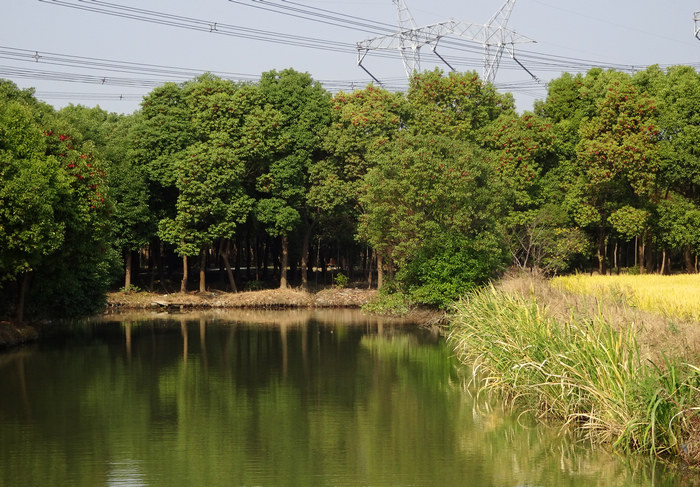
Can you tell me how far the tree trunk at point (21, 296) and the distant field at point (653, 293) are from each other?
2318 centimetres

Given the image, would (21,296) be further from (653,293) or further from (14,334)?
(653,293)

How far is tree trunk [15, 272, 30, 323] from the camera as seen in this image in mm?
37156

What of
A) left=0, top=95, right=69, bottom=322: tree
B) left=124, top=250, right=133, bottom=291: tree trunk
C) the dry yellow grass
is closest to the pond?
the dry yellow grass

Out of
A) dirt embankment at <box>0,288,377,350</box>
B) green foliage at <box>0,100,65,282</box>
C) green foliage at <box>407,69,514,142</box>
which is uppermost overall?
green foliage at <box>407,69,514,142</box>

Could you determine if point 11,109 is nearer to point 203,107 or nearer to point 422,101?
point 203,107

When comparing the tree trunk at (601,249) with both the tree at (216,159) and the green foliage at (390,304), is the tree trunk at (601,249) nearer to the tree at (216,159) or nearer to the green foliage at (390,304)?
the green foliage at (390,304)

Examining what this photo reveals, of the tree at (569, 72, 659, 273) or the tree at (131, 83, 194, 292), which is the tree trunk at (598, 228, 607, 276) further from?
the tree at (131, 83, 194, 292)

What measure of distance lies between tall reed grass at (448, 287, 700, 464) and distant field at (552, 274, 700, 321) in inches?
124

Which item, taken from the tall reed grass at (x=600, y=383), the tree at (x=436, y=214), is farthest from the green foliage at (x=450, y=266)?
the tall reed grass at (x=600, y=383)

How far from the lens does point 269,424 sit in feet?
68.3

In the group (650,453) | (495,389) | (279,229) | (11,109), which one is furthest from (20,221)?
(279,229)

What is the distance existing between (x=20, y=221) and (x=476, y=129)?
1442 inches

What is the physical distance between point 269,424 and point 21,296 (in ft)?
69.9

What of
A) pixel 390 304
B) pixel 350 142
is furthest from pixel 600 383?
pixel 350 142
